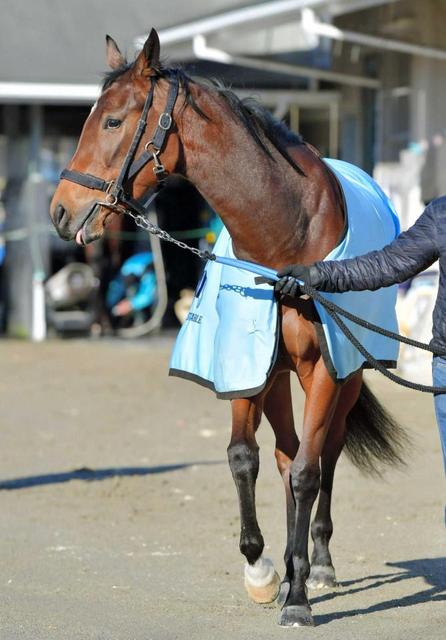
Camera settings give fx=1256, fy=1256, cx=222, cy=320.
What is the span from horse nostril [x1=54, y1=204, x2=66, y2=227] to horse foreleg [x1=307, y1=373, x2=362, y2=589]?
59.5 inches

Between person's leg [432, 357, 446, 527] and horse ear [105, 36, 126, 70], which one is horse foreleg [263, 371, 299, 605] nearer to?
person's leg [432, 357, 446, 527]

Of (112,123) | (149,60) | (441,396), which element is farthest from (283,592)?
(149,60)

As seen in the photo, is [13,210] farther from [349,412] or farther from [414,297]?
[349,412]

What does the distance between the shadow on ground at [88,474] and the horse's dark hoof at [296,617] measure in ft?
10.9

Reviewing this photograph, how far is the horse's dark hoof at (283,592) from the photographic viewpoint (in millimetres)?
5071

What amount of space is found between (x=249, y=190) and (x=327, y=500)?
1643 millimetres

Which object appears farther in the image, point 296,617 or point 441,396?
point 296,617

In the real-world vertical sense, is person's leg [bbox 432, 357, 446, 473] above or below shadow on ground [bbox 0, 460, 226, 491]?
above

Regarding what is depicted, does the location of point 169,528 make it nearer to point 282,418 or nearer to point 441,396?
point 282,418

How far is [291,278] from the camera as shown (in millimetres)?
4770

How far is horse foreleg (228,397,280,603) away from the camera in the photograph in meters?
5.19

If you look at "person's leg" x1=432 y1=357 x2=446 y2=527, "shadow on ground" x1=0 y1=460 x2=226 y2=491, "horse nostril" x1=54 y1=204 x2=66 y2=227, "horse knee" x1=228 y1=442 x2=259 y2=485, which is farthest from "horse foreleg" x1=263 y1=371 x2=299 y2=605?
"shadow on ground" x1=0 y1=460 x2=226 y2=491

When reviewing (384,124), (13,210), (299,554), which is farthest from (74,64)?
(299,554)

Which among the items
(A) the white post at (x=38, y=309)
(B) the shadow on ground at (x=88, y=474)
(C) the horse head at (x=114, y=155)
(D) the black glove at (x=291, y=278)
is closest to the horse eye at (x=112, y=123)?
(C) the horse head at (x=114, y=155)
